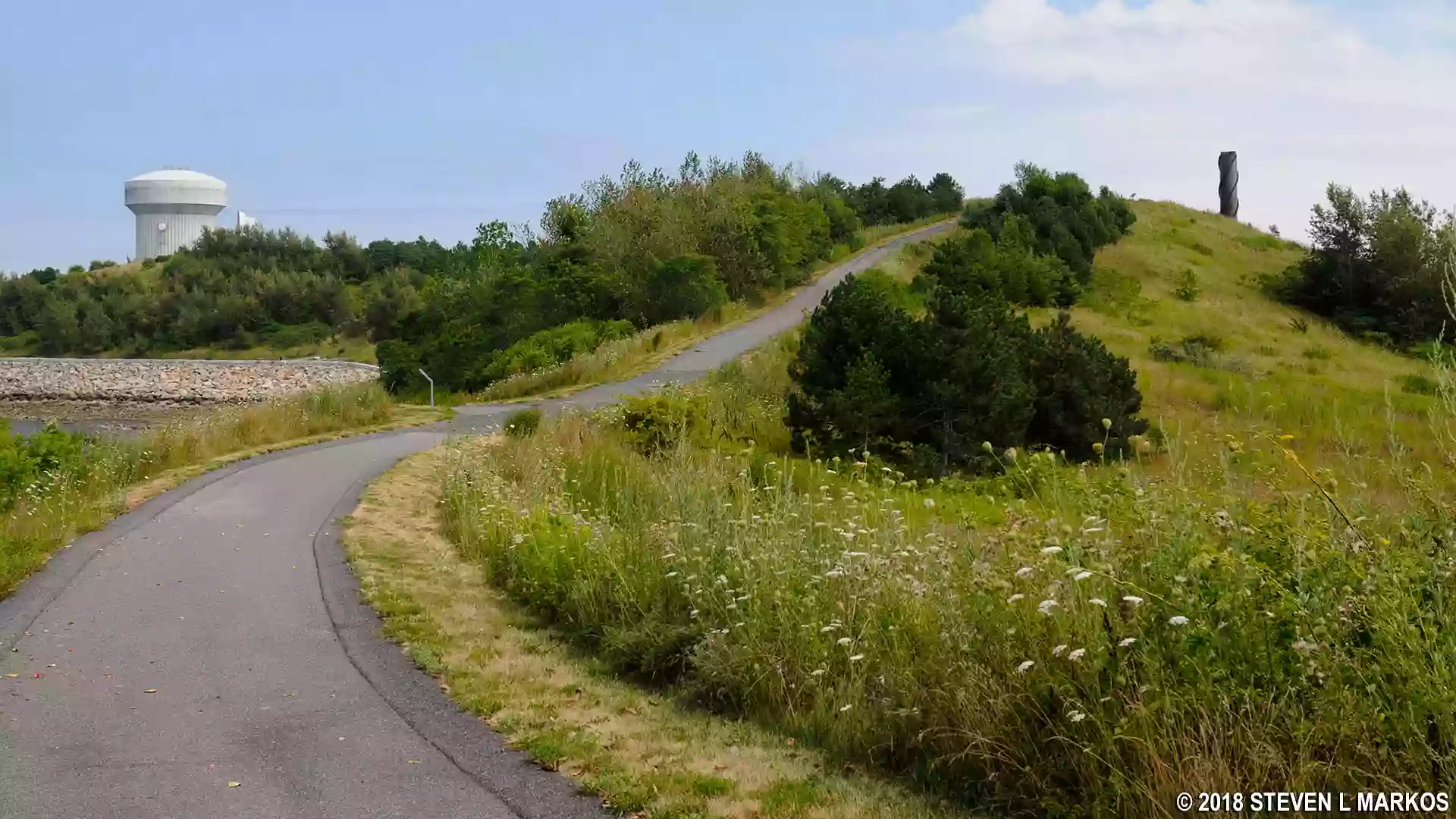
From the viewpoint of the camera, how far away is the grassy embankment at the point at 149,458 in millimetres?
10391

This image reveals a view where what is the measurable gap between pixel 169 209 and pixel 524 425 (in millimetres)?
112825

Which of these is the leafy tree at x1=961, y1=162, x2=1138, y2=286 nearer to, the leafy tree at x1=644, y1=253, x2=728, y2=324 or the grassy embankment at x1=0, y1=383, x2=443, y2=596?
the leafy tree at x1=644, y1=253, x2=728, y2=324

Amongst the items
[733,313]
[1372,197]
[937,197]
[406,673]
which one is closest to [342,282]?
[937,197]

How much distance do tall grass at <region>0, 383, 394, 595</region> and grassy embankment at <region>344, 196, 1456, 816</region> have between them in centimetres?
317

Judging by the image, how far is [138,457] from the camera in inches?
614

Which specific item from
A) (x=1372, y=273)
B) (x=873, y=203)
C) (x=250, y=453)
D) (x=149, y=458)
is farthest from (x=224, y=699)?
(x=873, y=203)

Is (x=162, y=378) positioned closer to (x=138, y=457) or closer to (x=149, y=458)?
(x=149, y=458)

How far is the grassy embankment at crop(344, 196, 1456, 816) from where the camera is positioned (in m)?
4.04

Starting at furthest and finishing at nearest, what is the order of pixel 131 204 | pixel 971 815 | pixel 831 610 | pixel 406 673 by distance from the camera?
pixel 131 204, pixel 406 673, pixel 831 610, pixel 971 815

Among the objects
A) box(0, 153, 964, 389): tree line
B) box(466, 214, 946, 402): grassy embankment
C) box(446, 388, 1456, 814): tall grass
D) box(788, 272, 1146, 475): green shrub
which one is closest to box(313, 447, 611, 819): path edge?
box(446, 388, 1456, 814): tall grass

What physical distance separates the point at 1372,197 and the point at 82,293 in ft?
280

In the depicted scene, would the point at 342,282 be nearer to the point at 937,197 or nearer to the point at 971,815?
the point at 937,197

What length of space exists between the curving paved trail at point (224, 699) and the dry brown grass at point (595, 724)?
0.18 meters

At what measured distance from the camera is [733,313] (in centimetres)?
3928
